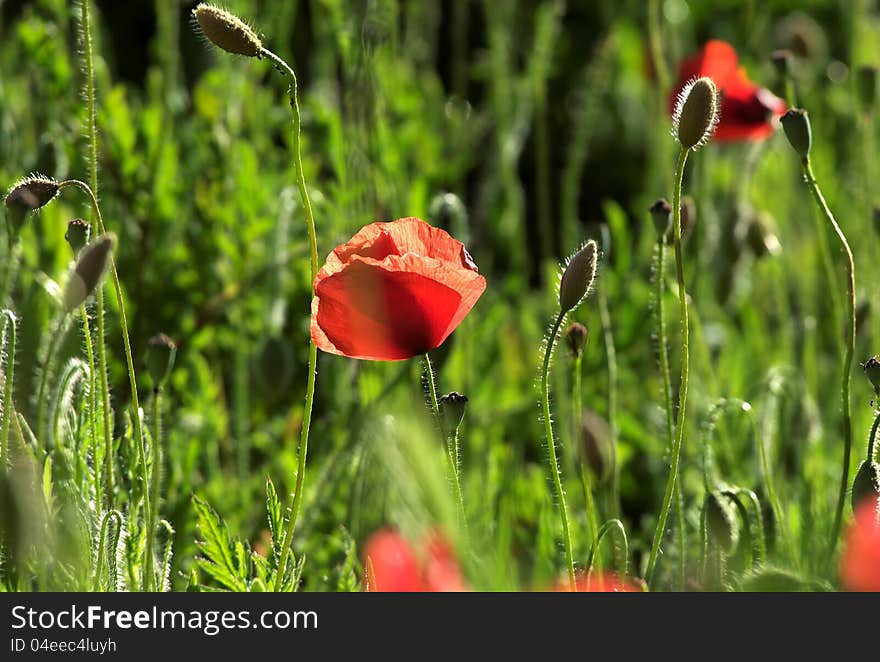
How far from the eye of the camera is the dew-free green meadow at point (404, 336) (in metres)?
0.72

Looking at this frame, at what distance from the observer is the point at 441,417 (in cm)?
77

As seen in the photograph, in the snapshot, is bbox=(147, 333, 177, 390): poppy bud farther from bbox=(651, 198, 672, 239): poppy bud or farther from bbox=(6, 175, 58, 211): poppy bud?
bbox=(651, 198, 672, 239): poppy bud

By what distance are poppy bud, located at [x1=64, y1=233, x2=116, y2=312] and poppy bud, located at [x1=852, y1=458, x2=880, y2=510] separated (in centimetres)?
44

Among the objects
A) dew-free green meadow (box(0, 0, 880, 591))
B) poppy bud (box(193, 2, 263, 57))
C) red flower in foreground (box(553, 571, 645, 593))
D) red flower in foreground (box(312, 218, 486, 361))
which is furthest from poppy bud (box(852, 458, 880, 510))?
poppy bud (box(193, 2, 263, 57))

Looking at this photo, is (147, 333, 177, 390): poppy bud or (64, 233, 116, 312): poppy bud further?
(147, 333, 177, 390): poppy bud

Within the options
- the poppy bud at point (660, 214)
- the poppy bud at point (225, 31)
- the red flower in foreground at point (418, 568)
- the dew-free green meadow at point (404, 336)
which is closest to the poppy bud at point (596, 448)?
the dew-free green meadow at point (404, 336)

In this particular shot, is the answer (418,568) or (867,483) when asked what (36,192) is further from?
(867,483)

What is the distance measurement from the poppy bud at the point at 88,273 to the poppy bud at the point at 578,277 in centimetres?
24

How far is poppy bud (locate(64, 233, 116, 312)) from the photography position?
65cm

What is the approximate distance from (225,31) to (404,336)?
0.19 m

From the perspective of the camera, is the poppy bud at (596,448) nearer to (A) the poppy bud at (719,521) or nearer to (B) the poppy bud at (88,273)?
(A) the poppy bud at (719,521)

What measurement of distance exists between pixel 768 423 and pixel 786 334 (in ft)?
0.84

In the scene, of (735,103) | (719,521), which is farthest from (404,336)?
(735,103)

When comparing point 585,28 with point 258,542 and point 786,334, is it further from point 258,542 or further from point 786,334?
point 258,542
